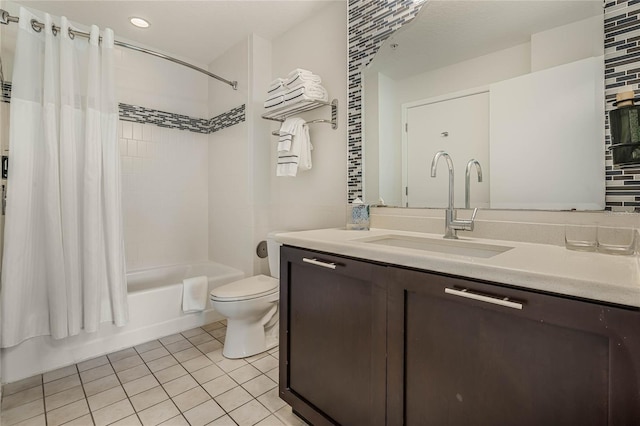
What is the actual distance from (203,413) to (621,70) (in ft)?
6.99

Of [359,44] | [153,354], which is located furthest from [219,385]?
[359,44]

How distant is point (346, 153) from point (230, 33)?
1.53 m

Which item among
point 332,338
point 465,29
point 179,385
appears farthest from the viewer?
point 179,385

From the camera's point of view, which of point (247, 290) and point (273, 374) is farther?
point (247, 290)

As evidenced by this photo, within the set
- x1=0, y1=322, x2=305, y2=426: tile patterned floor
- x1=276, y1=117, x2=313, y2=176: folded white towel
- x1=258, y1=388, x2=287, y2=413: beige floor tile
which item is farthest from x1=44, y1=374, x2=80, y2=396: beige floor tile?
x1=276, y1=117, x2=313, y2=176: folded white towel

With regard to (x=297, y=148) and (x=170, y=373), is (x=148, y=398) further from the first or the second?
(x=297, y=148)

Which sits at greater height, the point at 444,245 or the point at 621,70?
the point at 621,70

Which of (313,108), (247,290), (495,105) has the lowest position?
(247,290)

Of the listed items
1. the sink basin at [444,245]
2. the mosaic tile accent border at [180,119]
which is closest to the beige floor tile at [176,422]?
the sink basin at [444,245]

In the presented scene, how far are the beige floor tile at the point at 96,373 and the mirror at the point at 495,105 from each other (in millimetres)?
1867

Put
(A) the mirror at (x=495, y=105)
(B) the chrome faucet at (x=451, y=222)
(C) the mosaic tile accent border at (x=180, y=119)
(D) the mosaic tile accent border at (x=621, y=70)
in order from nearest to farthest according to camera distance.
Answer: (D) the mosaic tile accent border at (x=621, y=70) → (A) the mirror at (x=495, y=105) → (B) the chrome faucet at (x=451, y=222) → (C) the mosaic tile accent border at (x=180, y=119)

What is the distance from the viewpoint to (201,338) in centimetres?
215

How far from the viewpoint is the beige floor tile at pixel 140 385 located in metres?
1.54

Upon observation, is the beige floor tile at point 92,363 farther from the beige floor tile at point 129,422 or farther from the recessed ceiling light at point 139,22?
the recessed ceiling light at point 139,22
